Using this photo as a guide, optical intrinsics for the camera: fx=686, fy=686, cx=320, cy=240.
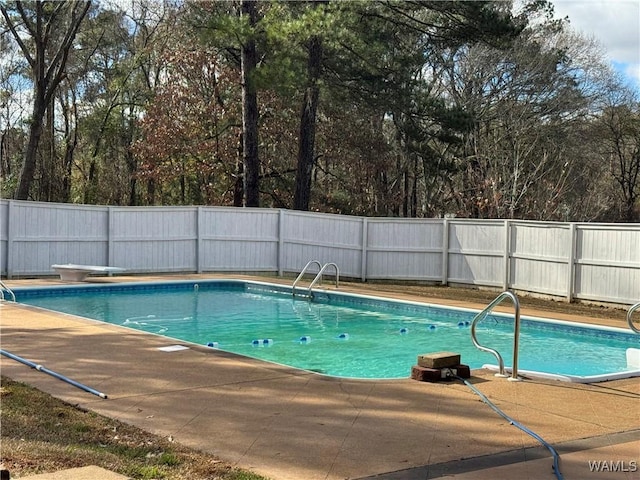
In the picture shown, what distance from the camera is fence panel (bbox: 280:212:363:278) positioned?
17672mm

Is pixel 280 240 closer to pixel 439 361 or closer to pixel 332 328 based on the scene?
pixel 332 328

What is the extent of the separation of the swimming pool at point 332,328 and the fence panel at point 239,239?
194cm

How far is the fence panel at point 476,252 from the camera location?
15711mm

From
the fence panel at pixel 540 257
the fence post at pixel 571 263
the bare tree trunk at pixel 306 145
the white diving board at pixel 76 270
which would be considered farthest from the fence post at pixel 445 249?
the white diving board at pixel 76 270

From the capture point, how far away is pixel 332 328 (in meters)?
11.4

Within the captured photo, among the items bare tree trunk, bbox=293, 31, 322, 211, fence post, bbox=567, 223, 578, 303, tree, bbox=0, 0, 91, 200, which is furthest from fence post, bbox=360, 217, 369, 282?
tree, bbox=0, 0, 91, 200

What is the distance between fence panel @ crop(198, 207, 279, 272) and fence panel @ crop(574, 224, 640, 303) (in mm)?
7454

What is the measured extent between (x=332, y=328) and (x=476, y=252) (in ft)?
20.0

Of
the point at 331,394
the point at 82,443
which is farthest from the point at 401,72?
the point at 82,443

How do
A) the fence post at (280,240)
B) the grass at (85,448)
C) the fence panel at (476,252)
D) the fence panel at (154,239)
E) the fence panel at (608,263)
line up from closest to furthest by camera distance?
the grass at (85,448) → the fence panel at (608,263) → the fence panel at (476,252) → the fence panel at (154,239) → the fence post at (280,240)

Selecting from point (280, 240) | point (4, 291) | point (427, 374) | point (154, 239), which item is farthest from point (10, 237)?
point (427, 374)

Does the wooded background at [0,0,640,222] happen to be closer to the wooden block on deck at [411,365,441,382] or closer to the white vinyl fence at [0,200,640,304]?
the white vinyl fence at [0,200,640,304]

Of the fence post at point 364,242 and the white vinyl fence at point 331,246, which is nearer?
the white vinyl fence at point 331,246

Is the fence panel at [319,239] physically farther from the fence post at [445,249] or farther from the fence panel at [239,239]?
the fence post at [445,249]
